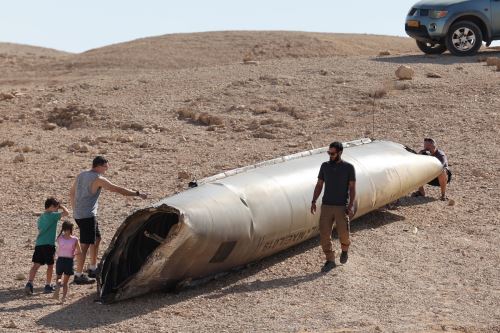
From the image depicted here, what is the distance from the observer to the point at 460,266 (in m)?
→ 14.8

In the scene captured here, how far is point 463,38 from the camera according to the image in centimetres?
2808

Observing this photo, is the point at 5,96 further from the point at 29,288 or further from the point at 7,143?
the point at 29,288

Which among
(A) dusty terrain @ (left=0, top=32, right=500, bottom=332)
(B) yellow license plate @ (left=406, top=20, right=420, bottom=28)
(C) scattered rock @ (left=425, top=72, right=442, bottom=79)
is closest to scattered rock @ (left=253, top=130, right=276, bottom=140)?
(A) dusty terrain @ (left=0, top=32, right=500, bottom=332)

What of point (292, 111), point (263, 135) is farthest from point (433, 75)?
point (263, 135)

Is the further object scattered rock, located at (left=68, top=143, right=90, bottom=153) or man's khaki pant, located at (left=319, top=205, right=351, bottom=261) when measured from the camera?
scattered rock, located at (left=68, top=143, right=90, bottom=153)

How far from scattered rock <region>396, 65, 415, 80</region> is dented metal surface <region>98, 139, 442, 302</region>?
9.88m

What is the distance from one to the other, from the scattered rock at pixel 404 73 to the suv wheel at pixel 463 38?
2248mm

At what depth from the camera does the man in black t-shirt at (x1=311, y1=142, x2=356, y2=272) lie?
45.8 ft

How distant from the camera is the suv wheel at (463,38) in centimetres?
2764

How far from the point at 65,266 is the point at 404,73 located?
1421 centimetres

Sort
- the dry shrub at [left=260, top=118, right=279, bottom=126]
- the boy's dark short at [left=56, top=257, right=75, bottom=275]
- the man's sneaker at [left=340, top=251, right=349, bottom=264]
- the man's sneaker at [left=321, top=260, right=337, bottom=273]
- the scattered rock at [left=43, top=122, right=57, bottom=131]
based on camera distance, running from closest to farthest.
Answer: the boy's dark short at [left=56, top=257, right=75, bottom=275] → the man's sneaker at [left=321, top=260, right=337, bottom=273] → the man's sneaker at [left=340, top=251, right=349, bottom=264] → the dry shrub at [left=260, top=118, right=279, bottom=126] → the scattered rock at [left=43, top=122, right=57, bottom=131]

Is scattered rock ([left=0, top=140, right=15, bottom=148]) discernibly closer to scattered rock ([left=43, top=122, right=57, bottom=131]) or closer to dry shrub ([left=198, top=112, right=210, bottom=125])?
scattered rock ([left=43, top=122, right=57, bottom=131])

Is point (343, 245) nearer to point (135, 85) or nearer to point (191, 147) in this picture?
point (191, 147)

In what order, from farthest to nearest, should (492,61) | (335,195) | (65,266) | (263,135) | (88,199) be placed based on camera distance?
(492,61)
(263,135)
(335,195)
(88,199)
(65,266)
